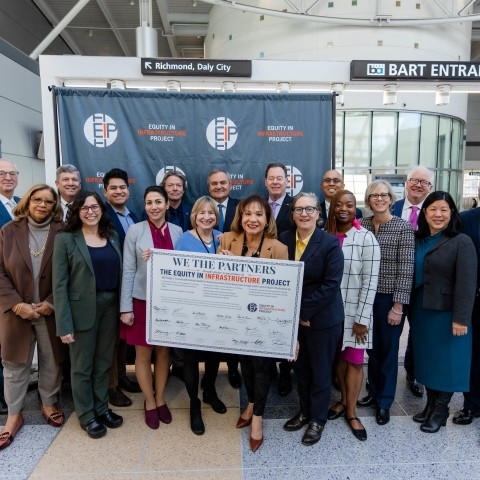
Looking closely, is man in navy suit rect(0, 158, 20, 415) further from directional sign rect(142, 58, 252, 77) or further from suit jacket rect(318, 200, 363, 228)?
suit jacket rect(318, 200, 363, 228)

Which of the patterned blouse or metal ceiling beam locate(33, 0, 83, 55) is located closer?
the patterned blouse

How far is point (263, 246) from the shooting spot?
2725mm

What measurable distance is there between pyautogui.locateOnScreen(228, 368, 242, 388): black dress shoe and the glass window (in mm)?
11293

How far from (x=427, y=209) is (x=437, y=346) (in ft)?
3.50

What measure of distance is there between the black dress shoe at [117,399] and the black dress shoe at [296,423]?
4.61ft

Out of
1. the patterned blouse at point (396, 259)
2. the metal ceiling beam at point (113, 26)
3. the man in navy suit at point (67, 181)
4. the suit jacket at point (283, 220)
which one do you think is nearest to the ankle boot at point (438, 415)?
the patterned blouse at point (396, 259)

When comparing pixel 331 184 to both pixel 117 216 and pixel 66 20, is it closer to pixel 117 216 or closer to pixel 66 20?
pixel 117 216

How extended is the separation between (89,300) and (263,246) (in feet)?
4.36

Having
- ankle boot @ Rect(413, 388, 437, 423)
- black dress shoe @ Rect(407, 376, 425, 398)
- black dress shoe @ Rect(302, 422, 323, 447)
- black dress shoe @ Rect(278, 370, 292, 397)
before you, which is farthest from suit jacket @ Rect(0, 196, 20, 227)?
black dress shoe @ Rect(407, 376, 425, 398)

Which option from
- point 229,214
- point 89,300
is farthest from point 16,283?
point 229,214

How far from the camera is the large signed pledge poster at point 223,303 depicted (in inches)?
103

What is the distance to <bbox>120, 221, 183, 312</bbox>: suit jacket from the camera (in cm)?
292

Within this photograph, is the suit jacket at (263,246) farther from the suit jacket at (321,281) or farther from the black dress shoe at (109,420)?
the black dress shoe at (109,420)

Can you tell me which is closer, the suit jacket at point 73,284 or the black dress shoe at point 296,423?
the suit jacket at point 73,284
